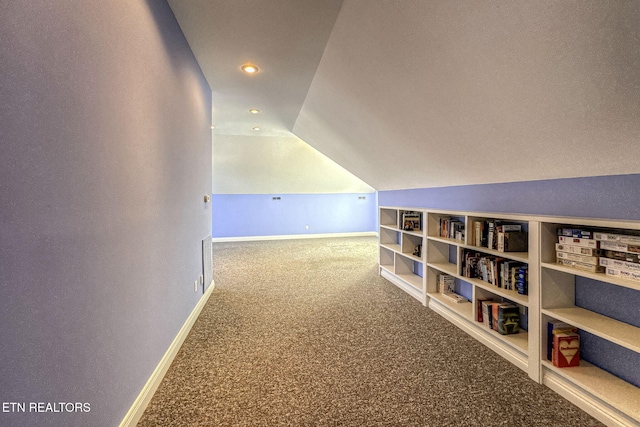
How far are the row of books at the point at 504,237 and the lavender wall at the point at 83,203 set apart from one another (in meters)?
2.67

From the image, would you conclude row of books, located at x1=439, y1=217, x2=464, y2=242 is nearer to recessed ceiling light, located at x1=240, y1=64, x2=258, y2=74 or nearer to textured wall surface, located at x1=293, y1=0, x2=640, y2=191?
textured wall surface, located at x1=293, y1=0, x2=640, y2=191

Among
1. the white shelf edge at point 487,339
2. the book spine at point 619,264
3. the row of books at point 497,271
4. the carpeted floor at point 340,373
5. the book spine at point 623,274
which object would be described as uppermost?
the book spine at point 619,264

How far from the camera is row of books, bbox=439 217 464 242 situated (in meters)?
3.02

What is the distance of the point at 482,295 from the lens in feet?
8.78

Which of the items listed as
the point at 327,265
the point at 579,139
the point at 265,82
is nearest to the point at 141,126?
the point at 265,82

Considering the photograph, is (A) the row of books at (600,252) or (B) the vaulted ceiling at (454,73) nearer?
(B) the vaulted ceiling at (454,73)

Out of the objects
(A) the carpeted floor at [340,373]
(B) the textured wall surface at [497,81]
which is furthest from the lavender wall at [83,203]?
(B) the textured wall surface at [497,81]

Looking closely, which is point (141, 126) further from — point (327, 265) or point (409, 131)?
point (327, 265)

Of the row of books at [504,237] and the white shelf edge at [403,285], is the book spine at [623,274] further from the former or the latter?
the white shelf edge at [403,285]

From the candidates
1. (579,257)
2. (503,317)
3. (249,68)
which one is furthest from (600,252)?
(249,68)

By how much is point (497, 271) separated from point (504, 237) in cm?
35

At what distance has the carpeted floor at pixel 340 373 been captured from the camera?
1.68m

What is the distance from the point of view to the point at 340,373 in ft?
6.89

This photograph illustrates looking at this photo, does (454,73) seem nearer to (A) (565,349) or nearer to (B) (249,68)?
(A) (565,349)
